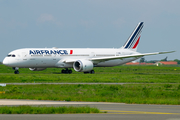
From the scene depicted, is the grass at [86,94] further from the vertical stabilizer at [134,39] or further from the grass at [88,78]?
the vertical stabilizer at [134,39]

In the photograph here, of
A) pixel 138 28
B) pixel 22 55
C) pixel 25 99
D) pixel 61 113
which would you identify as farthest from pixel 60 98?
pixel 138 28

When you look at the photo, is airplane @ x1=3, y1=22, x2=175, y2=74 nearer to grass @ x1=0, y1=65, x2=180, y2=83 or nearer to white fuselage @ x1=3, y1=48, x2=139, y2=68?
white fuselage @ x1=3, y1=48, x2=139, y2=68

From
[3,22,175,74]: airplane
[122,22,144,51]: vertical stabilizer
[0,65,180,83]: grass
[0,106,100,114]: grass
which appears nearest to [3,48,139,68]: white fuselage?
[3,22,175,74]: airplane

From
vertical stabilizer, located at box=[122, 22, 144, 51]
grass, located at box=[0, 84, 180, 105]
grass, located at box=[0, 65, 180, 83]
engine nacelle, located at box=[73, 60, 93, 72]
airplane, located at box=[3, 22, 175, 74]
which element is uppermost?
vertical stabilizer, located at box=[122, 22, 144, 51]

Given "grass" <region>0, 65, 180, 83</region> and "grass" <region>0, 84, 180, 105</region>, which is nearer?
"grass" <region>0, 84, 180, 105</region>

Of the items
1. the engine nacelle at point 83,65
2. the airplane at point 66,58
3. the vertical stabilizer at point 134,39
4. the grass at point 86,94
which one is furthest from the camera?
the vertical stabilizer at point 134,39

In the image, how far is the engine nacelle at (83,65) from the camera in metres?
55.8

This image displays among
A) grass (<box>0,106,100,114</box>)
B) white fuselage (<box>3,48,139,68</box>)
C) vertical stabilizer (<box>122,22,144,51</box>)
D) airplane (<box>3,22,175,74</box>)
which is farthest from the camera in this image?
vertical stabilizer (<box>122,22,144,51</box>)

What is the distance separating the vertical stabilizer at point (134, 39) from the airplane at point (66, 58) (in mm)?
2086

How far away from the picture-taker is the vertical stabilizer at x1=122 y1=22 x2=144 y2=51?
68938 millimetres

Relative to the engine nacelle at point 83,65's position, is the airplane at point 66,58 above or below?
above

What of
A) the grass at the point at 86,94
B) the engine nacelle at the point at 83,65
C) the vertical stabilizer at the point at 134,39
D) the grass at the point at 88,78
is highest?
the vertical stabilizer at the point at 134,39

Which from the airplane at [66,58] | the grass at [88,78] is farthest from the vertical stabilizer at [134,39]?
the grass at [88,78]
